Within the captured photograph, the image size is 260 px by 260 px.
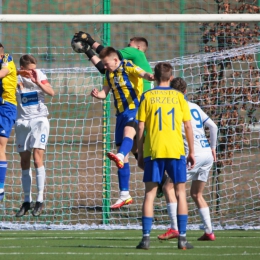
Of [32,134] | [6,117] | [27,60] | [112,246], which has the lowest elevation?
[112,246]

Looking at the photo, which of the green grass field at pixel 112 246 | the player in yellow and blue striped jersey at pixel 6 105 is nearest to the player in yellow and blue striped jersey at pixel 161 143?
the green grass field at pixel 112 246

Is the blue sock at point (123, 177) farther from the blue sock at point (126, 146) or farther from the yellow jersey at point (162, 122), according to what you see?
the yellow jersey at point (162, 122)

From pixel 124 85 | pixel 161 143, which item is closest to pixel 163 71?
pixel 161 143

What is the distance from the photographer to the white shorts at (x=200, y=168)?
806 cm

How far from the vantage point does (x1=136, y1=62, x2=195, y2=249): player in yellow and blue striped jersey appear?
278 inches

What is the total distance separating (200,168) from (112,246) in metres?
1.30

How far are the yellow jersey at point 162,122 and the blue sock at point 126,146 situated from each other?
3.74 feet

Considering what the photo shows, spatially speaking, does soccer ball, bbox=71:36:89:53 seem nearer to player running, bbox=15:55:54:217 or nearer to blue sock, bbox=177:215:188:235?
player running, bbox=15:55:54:217

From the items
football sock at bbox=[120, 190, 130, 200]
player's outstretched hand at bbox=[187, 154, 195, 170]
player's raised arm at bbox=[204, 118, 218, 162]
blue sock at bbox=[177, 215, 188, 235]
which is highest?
player's raised arm at bbox=[204, 118, 218, 162]

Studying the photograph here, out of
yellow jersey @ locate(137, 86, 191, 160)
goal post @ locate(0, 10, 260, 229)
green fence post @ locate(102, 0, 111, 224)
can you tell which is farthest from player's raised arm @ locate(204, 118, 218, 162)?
green fence post @ locate(102, 0, 111, 224)

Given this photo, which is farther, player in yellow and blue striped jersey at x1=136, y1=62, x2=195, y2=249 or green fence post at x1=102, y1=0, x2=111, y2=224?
green fence post at x1=102, y1=0, x2=111, y2=224

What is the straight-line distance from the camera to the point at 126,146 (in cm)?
838

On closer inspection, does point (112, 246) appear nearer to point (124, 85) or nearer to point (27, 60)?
point (124, 85)

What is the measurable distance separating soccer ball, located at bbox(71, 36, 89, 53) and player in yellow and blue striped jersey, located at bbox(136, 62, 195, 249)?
212 centimetres
